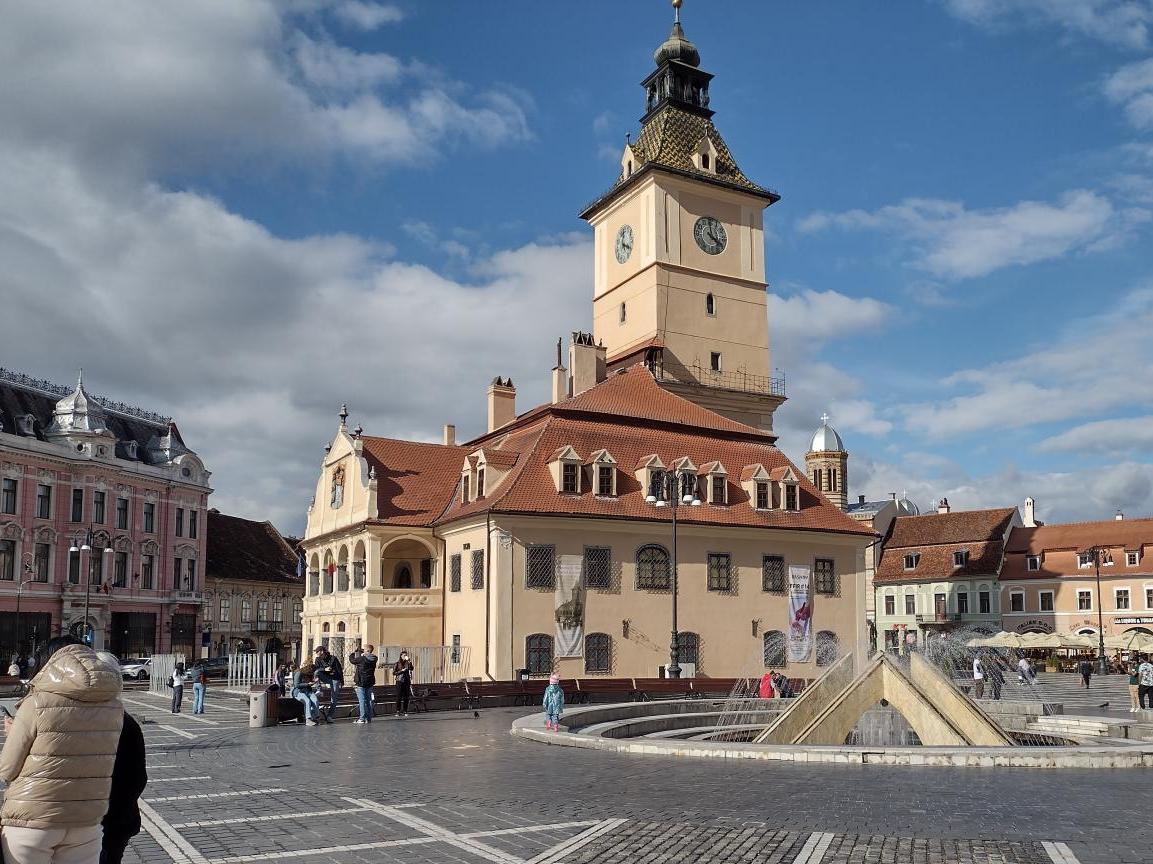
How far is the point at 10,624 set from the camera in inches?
2192

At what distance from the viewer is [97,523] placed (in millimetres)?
61469

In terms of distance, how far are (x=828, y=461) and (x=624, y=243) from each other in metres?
39.9

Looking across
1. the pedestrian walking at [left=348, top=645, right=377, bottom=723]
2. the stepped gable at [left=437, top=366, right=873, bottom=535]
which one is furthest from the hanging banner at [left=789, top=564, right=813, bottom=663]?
the pedestrian walking at [left=348, top=645, right=377, bottom=723]

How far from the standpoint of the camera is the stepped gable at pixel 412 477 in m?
44.1

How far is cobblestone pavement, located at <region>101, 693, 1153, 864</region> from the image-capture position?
9.93 m

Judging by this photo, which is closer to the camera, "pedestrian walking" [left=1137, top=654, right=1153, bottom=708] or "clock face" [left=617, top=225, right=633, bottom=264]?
"pedestrian walking" [left=1137, top=654, right=1153, bottom=708]

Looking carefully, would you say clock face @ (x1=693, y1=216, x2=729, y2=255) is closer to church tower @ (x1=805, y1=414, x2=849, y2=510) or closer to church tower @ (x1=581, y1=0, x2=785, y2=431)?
church tower @ (x1=581, y1=0, x2=785, y2=431)

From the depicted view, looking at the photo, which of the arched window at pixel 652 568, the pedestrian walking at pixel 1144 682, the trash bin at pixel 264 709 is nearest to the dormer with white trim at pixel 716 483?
the arched window at pixel 652 568

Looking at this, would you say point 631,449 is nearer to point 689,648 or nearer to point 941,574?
point 689,648

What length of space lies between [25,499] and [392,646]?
28870 millimetres

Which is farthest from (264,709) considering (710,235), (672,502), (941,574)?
(941,574)

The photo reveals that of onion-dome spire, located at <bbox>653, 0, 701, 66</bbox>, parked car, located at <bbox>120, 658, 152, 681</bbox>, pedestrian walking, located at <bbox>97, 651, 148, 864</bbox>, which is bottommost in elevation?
parked car, located at <bbox>120, 658, 152, 681</bbox>

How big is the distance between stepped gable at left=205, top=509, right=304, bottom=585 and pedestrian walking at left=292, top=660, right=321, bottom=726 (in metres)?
49.0

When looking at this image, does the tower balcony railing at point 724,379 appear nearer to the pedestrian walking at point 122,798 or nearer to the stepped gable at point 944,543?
the stepped gable at point 944,543
